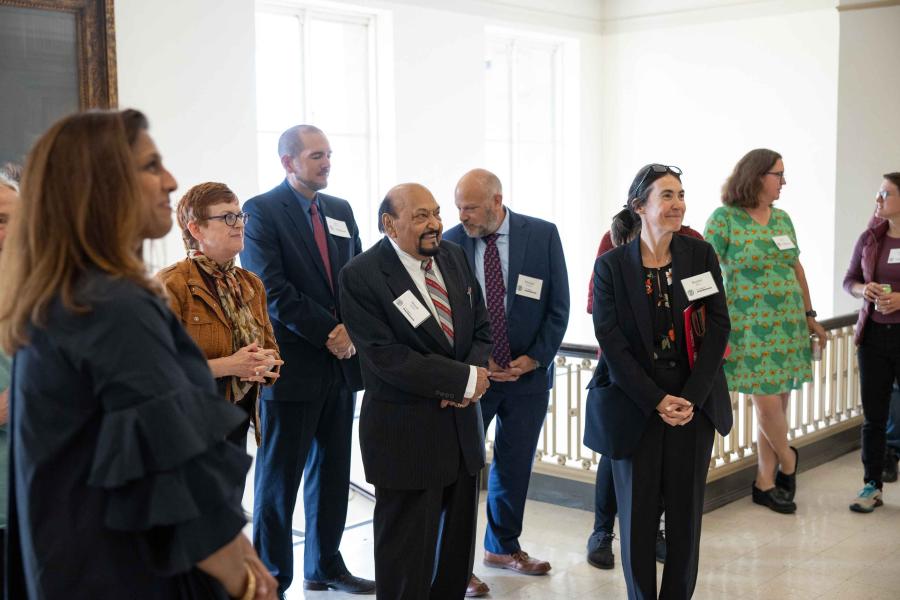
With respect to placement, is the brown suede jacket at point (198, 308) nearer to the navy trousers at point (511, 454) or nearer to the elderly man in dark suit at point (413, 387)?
the elderly man in dark suit at point (413, 387)

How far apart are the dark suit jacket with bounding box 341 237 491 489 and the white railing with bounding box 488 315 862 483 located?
1.66m

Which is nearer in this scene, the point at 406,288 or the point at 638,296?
the point at 406,288

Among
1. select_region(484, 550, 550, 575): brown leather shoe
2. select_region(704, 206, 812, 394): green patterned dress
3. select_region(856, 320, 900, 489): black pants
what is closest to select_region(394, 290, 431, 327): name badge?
select_region(484, 550, 550, 575): brown leather shoe

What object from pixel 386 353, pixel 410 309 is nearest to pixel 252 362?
pixel 386 353

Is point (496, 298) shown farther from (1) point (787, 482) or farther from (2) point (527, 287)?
(1) point (787, 482)

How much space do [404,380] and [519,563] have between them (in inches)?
59.9

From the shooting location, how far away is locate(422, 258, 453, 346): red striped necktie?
315 cm

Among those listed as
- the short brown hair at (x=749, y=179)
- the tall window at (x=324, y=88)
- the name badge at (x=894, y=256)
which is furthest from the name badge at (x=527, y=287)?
the tall window at (x=324, y=88)

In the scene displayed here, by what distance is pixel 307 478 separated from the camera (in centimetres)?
396

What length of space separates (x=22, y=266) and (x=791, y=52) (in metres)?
9.25

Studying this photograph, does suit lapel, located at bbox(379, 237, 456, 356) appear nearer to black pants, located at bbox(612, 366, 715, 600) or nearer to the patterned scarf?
the patterned scarf

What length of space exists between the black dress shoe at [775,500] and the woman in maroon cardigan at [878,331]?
324 mm

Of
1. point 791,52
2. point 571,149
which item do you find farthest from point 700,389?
point 571,149

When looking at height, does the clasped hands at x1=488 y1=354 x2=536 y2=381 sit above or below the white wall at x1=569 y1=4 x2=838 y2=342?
below
